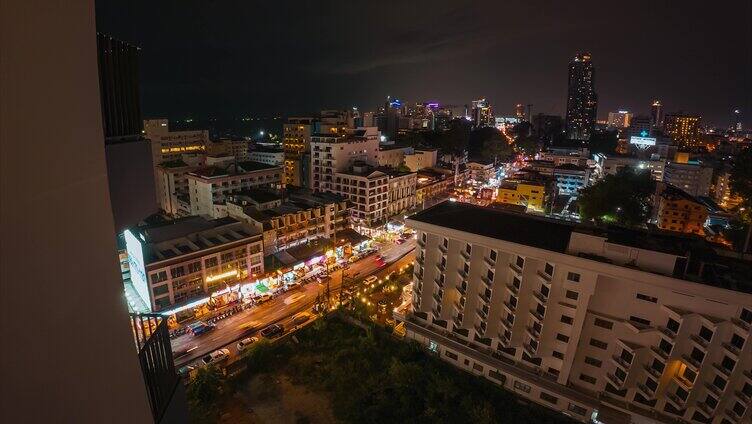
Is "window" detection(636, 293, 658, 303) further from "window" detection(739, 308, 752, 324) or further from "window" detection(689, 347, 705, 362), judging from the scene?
"window" detection(739, 308, 752, 324)

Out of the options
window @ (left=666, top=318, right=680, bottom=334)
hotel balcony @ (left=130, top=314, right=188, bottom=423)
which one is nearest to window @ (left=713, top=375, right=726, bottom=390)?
window @ (left=666, top=318, right=680, bottom=334)

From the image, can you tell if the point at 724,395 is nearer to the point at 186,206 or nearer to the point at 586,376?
the point at 586,376

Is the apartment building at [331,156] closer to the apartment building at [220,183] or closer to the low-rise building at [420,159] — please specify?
the apartment building at [220,183]

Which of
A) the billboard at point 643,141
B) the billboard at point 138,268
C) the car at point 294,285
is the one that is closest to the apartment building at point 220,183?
the billboard at point 138,268

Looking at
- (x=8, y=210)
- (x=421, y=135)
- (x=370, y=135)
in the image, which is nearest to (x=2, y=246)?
(x=8, y=210)

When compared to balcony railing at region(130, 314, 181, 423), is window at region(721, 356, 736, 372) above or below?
below

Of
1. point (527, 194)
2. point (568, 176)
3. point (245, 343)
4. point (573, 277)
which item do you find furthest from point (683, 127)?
point (245, 343)

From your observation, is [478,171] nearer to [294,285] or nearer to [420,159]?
[420,159]
